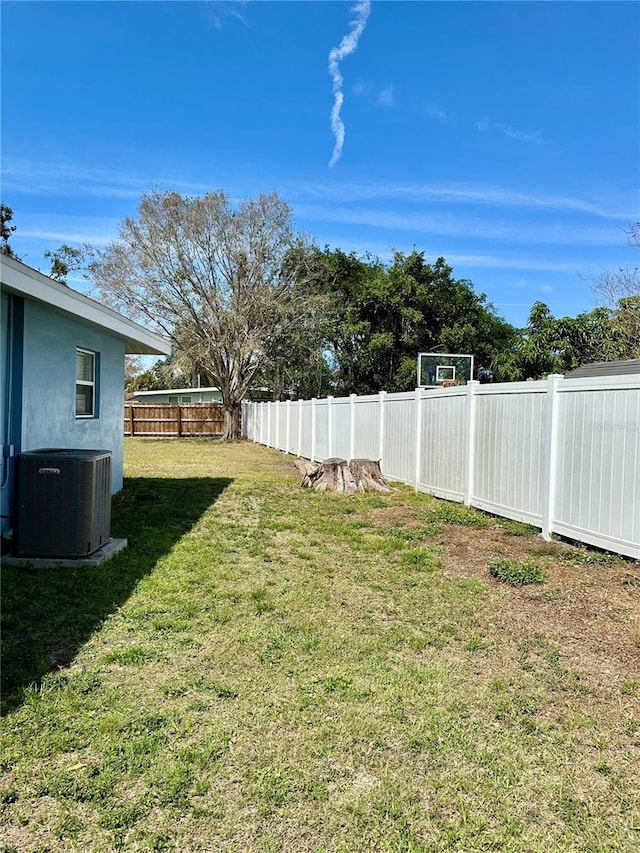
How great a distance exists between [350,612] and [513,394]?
3.85 meters

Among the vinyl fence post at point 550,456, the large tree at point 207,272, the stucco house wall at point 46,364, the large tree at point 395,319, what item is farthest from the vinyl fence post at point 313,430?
the large tree at point 395,319

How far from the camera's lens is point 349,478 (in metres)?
9.39

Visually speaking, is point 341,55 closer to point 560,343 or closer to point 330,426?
point 330,426

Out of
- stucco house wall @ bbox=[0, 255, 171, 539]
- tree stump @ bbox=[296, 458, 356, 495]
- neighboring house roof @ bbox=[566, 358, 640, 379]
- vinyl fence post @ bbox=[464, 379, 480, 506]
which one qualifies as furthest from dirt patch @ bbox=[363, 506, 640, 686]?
stucco house wall @ bbox=[0, 255, 171, 539]

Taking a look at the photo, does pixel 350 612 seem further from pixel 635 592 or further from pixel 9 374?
pixel 9 374

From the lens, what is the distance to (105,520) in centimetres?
506

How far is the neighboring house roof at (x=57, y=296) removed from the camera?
4578 millimetres

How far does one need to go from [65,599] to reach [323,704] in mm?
2299

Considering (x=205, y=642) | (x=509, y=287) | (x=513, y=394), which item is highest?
(x=509, y=287)


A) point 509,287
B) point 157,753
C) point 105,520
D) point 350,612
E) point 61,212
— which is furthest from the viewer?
point 509,287

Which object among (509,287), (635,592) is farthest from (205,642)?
(509,287)

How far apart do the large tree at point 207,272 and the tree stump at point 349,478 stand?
13315mm

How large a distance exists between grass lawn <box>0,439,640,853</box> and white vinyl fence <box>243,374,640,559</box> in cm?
57

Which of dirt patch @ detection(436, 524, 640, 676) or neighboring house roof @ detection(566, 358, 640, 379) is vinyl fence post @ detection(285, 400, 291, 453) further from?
dirt patch @ detection(436, 524, 640, 676)
